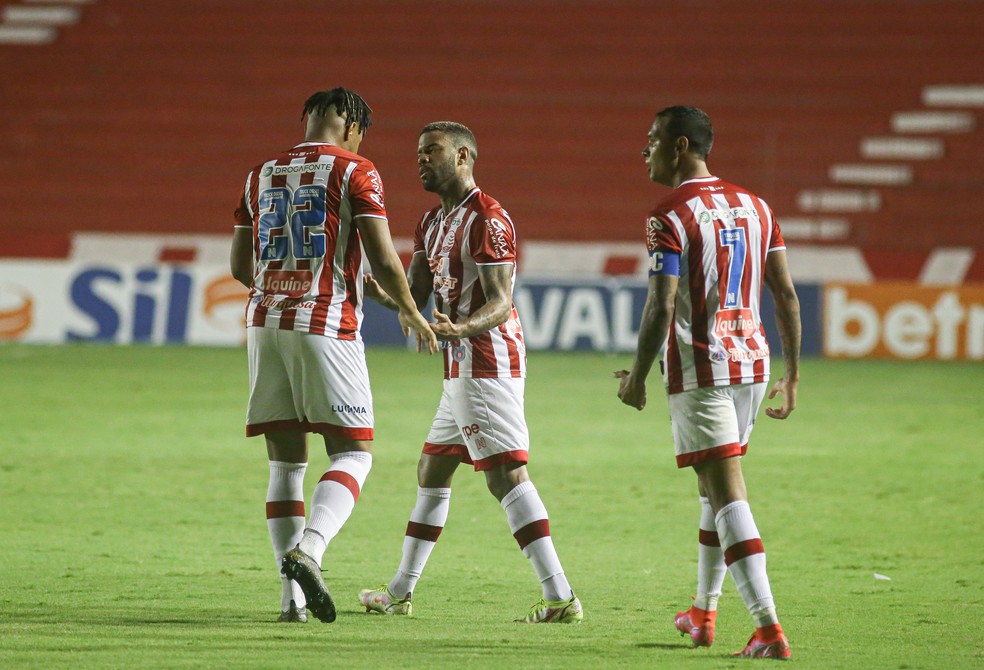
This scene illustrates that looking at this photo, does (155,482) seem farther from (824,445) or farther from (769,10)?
(769,10)

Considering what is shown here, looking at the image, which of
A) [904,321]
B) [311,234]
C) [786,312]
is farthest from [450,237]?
[904,321]

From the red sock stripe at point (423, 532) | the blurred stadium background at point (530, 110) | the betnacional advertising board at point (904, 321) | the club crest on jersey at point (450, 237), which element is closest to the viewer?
the club crest on jersey at point (450, 237)

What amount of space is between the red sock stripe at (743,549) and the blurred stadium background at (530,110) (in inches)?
718

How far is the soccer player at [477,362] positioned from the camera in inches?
215

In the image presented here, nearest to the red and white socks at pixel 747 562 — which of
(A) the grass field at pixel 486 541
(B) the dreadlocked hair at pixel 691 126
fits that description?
(A) the grass field at pixel 486 541

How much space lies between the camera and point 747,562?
4.71m

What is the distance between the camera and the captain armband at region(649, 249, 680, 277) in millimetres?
4727

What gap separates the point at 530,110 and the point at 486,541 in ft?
63.6

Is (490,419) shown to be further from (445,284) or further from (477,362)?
(445,284)

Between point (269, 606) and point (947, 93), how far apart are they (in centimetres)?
2229

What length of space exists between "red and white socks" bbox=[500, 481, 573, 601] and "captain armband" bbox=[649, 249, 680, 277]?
1.17 metres

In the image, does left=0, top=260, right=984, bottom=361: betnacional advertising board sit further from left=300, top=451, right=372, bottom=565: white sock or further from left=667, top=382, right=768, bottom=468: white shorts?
left=667, top=382, right=768, bottom=468: white shorts

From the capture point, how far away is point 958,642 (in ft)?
16.4

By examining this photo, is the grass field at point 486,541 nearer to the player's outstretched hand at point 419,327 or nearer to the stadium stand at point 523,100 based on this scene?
the player's outstretched hand at point 419,327
